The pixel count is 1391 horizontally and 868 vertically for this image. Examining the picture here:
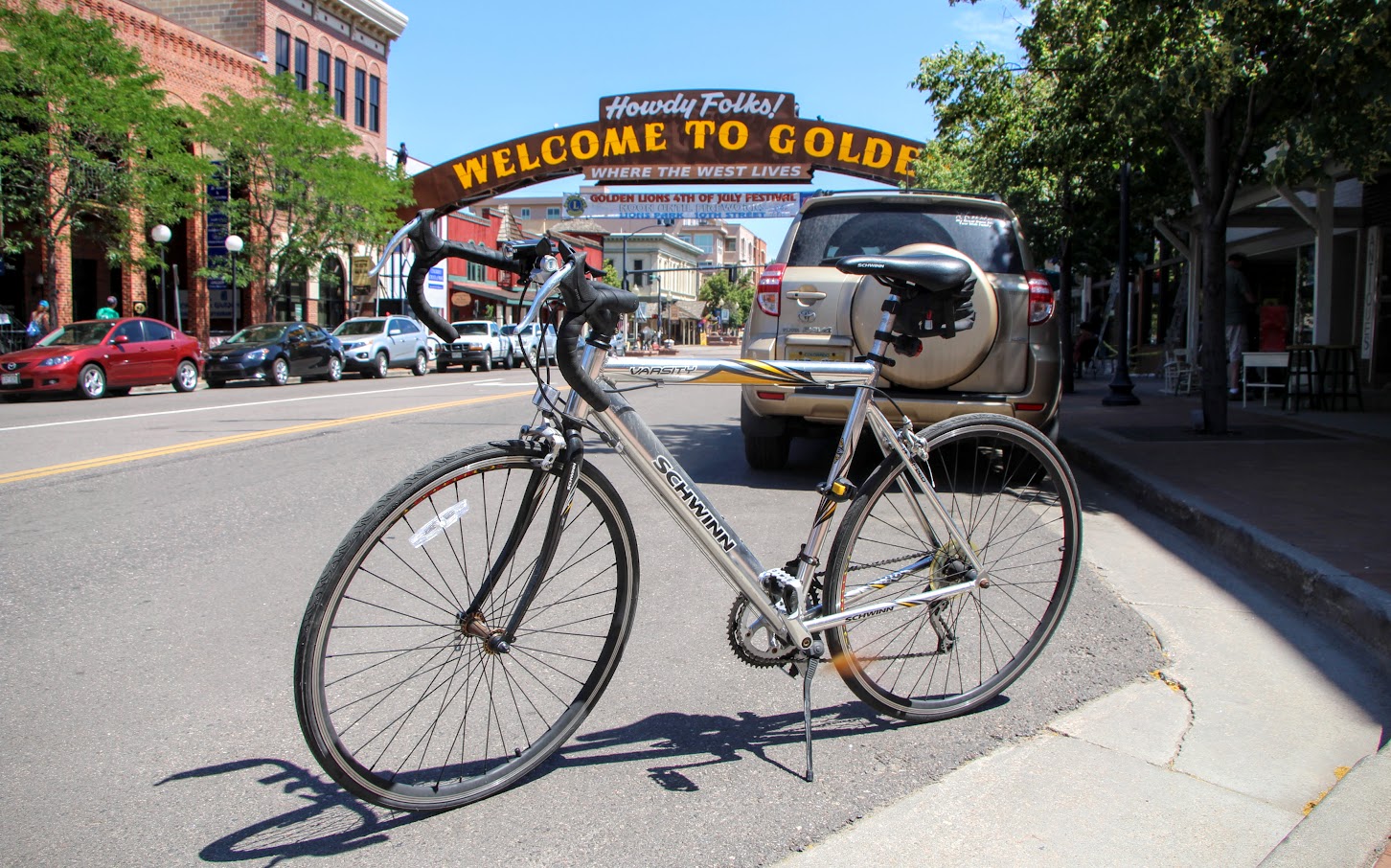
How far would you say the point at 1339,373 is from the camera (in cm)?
1337

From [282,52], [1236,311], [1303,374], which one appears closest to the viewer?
[1303,374]

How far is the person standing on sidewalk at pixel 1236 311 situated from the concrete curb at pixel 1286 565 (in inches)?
281

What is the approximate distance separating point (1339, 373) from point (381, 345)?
22.7 m

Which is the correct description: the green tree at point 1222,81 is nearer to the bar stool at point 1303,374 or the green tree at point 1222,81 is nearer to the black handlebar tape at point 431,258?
the bar stool at point 1303,374

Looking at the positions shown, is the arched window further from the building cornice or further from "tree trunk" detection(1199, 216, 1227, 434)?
"tree trunk" detection(1199, 216, 1227, 434)

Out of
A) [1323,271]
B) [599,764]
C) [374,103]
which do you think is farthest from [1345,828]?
[374,103]

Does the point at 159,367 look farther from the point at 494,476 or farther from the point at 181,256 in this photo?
the point at 494,476

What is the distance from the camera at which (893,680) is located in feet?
11.6

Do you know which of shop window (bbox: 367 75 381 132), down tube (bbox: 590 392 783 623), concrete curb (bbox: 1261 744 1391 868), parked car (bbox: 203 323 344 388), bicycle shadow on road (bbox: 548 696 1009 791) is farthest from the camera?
shop window (bbox: 367 75 381 132)

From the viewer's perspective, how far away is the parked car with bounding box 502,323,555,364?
2666 mm

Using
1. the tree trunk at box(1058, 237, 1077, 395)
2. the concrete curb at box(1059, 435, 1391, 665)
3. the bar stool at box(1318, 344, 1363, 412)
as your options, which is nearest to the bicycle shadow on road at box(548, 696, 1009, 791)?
the concrete curb at box(1059, 435, 1391, 665)

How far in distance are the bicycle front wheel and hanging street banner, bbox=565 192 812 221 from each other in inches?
1284

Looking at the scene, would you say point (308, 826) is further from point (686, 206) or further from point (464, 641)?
point (686, 206)

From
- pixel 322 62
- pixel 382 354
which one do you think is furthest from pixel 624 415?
pixel 322 62
